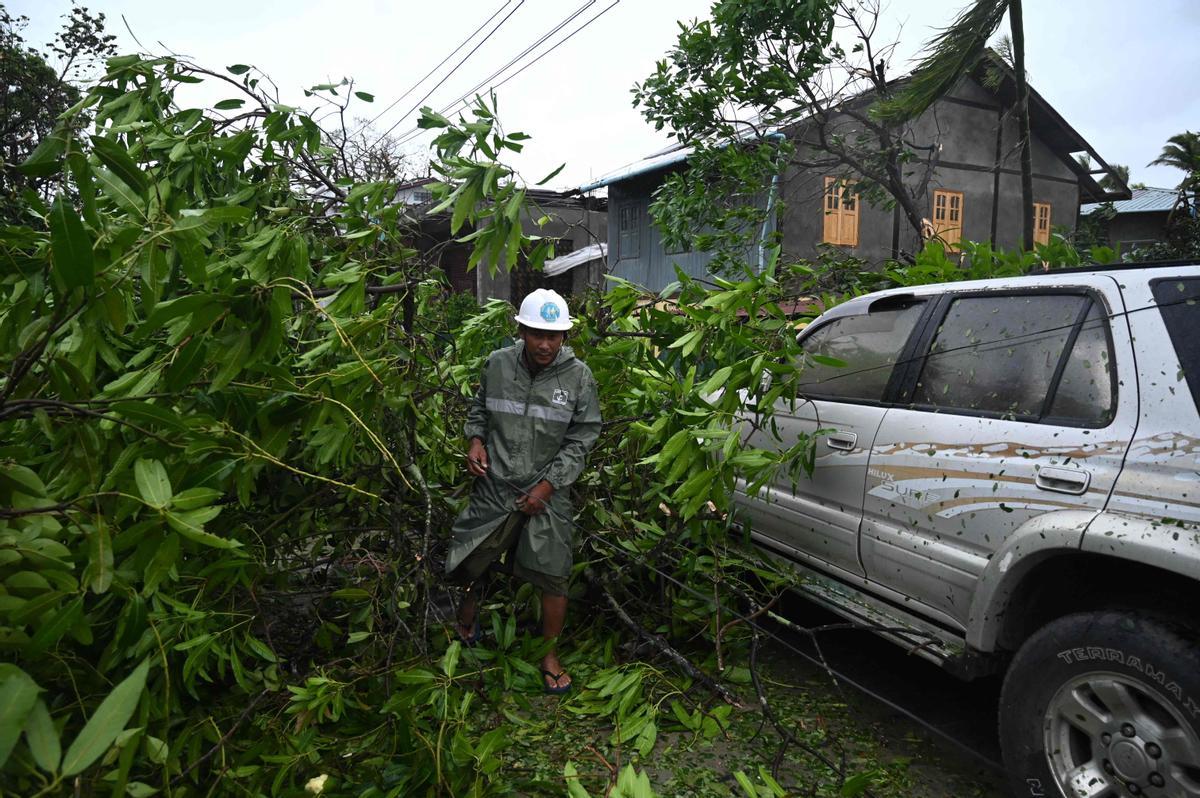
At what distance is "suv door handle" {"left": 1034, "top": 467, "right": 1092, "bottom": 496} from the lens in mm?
2580

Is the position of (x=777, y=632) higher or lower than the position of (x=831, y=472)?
lower

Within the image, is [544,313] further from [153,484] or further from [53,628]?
[53,628]

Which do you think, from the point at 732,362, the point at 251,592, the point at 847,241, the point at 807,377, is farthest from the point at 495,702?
the point at 847,241

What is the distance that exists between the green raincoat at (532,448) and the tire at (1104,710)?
6.38ft

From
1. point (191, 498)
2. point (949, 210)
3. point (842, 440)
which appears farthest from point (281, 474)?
point (949, 210)

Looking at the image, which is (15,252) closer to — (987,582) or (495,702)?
(495,702)

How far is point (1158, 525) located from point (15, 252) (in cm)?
354

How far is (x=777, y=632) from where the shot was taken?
4559 mm

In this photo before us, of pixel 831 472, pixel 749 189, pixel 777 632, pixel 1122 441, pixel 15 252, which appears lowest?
pixel 777 632

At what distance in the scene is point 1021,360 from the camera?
300 cm

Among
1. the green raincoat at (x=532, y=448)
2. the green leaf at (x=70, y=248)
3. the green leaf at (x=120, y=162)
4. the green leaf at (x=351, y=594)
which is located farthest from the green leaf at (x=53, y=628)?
the green raincoat at (x=532, y=448)

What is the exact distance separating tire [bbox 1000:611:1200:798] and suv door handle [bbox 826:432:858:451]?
113 centimetres

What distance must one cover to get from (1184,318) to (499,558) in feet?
9.49

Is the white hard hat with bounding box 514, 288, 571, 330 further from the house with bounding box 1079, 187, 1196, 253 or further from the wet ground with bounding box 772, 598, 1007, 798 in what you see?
the house with bounding box 1079, 187, 1196, 253
